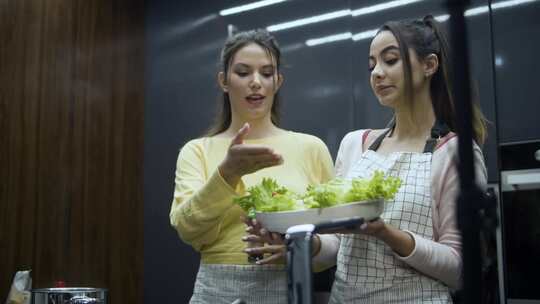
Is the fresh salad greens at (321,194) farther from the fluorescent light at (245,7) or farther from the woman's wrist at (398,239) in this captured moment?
the fluorescent light at (245,7)

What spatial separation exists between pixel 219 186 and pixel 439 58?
496 millimetres

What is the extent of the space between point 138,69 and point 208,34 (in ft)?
1.28

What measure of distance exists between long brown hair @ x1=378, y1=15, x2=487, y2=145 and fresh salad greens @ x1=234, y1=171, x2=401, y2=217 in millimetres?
173

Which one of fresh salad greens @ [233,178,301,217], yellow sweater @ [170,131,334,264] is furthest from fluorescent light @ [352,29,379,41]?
fresh salad greens @ [233,178,301,217]

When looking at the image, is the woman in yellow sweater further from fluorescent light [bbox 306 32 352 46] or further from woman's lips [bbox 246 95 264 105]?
fluorescent light [bbox 306 32 352 46]

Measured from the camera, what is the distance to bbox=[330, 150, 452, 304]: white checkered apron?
1.12m

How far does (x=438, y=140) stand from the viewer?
3.91ft

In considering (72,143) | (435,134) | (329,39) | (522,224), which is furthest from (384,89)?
(72,143)

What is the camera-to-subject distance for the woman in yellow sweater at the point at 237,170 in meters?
1.24

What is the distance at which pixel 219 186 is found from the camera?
1.24 m

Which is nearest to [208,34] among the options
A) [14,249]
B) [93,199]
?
[93,199]

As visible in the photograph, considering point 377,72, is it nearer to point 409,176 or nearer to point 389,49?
point 389,49

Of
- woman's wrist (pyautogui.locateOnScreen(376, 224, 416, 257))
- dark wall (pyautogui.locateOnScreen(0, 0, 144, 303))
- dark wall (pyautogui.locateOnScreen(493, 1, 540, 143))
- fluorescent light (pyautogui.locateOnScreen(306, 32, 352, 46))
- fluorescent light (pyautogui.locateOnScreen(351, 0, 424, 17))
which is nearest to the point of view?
woman's wrist (pyautogui.locateOnScreen(376, 224, 416, 257))

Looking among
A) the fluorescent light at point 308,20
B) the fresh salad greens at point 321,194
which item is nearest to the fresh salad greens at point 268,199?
the fresh salad greens at point 321,194
